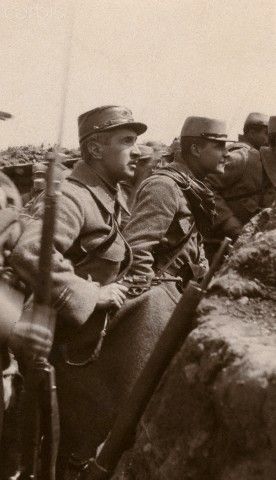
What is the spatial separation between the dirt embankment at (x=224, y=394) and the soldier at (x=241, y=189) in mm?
4389

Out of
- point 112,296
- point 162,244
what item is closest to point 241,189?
point 162,244

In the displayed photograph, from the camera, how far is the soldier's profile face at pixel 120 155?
523cm

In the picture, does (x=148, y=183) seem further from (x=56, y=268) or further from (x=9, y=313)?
(x=9, y=313)

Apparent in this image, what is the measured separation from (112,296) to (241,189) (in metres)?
3.73

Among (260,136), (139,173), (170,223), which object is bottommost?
(139,173)

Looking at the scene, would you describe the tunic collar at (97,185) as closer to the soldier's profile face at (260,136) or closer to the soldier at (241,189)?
the soldier at (241,189)

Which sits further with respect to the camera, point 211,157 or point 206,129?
point 206,129

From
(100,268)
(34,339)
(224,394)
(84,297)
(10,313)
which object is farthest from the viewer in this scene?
(100,268)

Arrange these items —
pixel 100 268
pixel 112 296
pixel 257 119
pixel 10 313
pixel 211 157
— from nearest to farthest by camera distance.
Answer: pixel 10 313 < pixel 112 296 < pixel 100 268 < pixel 211 157 < pixel 257 119

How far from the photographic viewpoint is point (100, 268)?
4.79m

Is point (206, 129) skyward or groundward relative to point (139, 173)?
skyward

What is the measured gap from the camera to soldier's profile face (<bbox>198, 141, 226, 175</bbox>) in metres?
6.93

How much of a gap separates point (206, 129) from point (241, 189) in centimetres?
110

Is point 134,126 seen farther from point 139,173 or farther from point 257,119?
point 257,119
